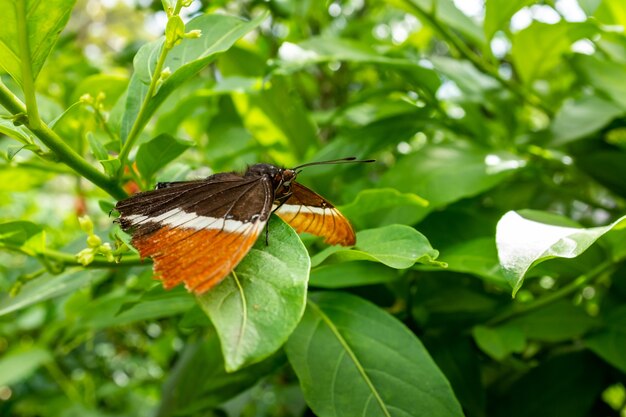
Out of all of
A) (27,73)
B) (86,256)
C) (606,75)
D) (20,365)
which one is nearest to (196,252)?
(86,256)

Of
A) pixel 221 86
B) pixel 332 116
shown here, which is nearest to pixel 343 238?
pixel 221 86

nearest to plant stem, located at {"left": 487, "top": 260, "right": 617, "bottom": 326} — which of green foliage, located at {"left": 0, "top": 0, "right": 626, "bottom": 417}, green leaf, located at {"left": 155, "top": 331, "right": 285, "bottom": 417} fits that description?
green foliage, located at {"left": 0, "top": 0, "right": 626, "bottom": 417}

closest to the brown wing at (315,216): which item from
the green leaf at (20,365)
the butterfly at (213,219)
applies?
the butterfly at (213,219)

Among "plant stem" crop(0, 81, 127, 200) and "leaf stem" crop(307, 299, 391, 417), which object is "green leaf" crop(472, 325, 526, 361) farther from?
"plant stem" crop(0, 81, 127, 200)

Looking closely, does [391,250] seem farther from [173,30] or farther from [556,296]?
[556,296]

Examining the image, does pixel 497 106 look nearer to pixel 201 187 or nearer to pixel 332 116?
pixel 332 116

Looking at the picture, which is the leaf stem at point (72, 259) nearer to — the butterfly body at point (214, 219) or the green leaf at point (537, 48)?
the butterfly body at point (214, 219)
